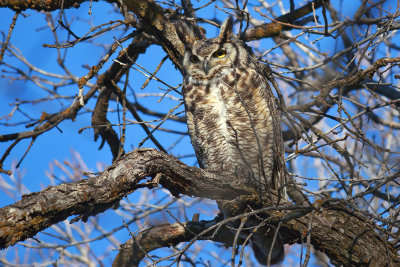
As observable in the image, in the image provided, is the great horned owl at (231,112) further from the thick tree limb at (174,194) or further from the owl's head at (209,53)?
the thick tree limb at (174,194)

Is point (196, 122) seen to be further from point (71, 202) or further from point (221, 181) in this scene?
point (71, 202)

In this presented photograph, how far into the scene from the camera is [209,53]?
136 inches

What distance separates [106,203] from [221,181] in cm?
77

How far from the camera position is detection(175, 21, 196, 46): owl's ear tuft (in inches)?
134

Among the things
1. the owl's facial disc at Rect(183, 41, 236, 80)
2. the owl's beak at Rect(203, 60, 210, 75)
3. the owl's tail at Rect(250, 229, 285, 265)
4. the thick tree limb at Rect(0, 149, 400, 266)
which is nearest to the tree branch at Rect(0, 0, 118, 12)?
the owl's facial disc at Rect(183, 41, 236, 80)

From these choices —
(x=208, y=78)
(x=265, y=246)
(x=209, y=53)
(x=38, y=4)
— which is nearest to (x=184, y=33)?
(x=209, y=53)

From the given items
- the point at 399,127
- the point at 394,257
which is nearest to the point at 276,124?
the point at 394,257

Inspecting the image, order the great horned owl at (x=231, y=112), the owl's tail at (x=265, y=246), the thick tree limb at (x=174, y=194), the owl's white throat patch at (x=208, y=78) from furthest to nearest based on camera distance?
1. the owl's white throat patch at (x=208, y=78)
2. the great horned owl at (x=231, y=112)
3. the owl's tail at (x=265, y=246)
4. the thick tree limb at (x=174, y=194)

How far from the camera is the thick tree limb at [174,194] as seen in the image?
181cm

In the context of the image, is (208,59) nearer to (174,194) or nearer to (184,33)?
(184,33)

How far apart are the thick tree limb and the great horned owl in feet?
1.53

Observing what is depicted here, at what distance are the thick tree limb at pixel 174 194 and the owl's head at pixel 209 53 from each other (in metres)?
1.18

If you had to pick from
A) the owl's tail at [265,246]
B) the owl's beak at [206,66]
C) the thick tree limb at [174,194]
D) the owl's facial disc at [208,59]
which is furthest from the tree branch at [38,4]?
the owl's tail at [265,246]

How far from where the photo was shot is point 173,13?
335 cm
